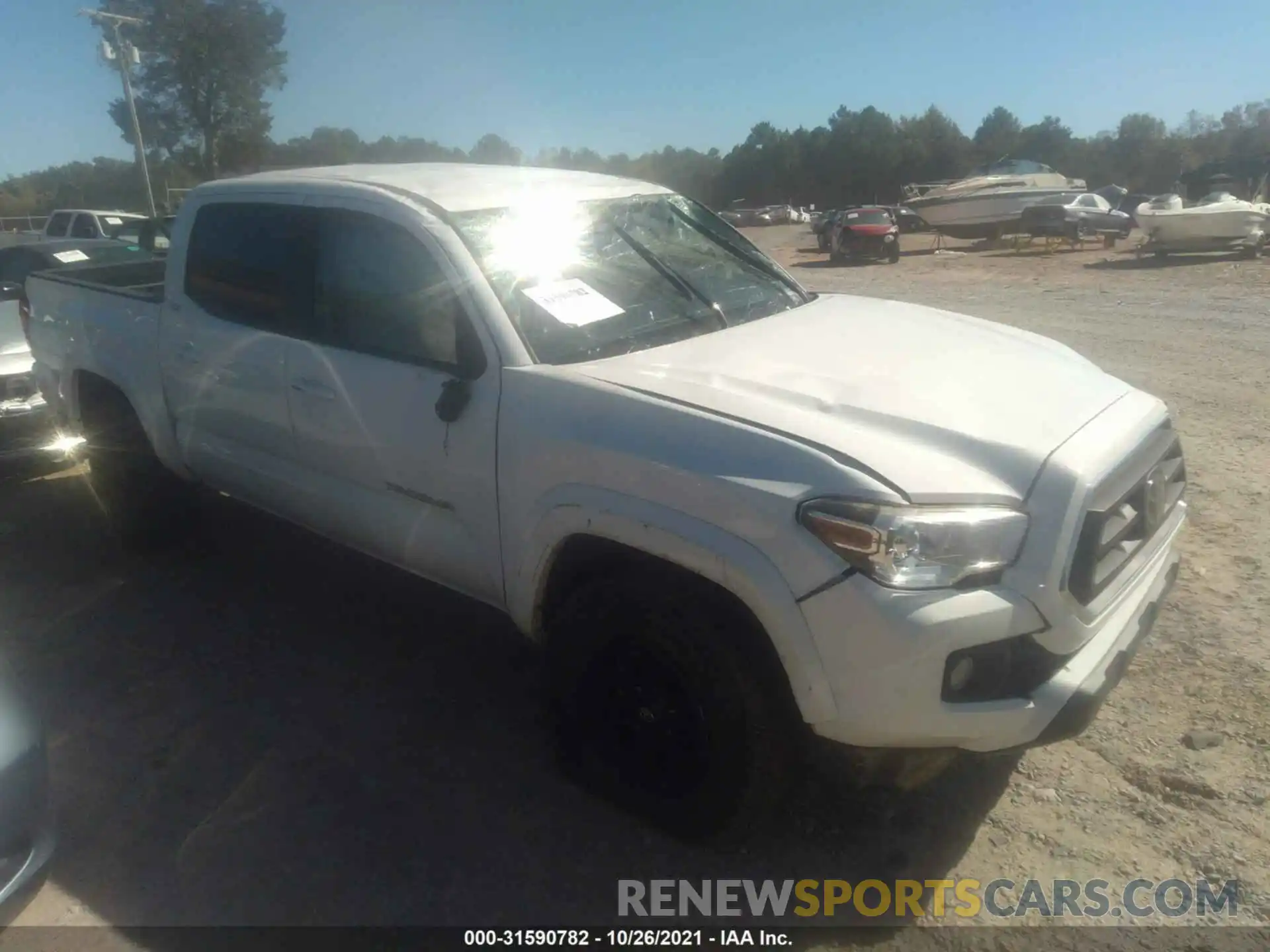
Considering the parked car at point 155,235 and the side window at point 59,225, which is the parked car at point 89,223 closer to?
the side window at point 59,225

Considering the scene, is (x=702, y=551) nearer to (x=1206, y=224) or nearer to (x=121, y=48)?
(x=1206, y=224)

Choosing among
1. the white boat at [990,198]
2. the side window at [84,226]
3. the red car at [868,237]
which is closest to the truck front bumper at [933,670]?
the side window at [84,226]

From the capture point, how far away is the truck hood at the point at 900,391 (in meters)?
2.33

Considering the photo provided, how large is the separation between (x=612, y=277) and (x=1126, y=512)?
5.96 feet

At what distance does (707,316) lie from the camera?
343cm

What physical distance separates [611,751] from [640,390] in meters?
1.09

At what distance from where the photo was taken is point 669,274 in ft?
11.6

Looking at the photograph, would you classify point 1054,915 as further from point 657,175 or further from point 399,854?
point 657,175

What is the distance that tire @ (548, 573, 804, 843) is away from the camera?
2480mm

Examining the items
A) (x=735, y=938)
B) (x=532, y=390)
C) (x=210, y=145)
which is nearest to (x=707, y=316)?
(x=532, y=390)

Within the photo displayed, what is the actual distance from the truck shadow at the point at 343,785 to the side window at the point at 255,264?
1.38 m

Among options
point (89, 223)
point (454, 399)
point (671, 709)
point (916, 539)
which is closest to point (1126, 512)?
point (916, 539)

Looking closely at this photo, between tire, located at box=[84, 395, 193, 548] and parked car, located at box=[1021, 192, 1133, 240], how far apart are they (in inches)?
845

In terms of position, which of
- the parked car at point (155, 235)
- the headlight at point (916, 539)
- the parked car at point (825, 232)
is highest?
the parked car at point (155, 235)
